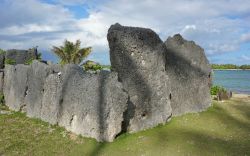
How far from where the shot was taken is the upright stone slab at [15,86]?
18516 millimetres

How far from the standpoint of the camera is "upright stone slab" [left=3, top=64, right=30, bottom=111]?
18.5 meters

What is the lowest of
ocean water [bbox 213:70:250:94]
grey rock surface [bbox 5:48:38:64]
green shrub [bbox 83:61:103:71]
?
ocean water [bbox 213:70:250:94]

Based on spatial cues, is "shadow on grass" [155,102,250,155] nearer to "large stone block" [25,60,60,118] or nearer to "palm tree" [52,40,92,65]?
"large stone block" [25,60,60,118]

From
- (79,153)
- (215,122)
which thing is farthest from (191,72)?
(79,153)

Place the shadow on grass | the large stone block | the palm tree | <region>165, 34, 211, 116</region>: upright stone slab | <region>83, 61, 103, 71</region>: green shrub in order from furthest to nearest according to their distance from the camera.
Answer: the palm tree
<region>83, 61, 103, 71</region>: green shrub
the large stone block
<region>165, 34, 211, 116</region>: upright stone slab
the shadow on grass

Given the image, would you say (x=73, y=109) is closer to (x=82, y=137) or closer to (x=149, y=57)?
(x=82, y=137)

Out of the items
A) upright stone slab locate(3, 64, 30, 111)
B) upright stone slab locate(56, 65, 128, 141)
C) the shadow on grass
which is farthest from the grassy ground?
upright stone slab locate(3, 64, 30, 111)

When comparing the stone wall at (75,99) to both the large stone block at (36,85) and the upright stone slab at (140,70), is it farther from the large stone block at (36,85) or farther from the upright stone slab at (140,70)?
the upright stone slab at (140,70)

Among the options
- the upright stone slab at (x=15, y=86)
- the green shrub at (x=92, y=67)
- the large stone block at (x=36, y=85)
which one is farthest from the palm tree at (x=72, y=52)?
the large stone block at (x=36, y=85)

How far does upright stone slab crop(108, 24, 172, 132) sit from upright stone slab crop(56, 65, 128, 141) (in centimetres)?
110

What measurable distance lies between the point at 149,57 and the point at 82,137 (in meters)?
3.49

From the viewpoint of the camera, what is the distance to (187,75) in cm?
1596

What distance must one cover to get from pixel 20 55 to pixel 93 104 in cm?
1173

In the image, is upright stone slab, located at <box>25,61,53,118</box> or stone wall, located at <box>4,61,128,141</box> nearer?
stone wall, located at <box>4,61,128,141</box>
